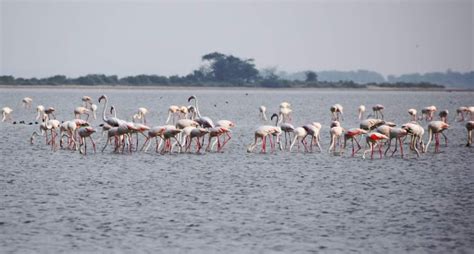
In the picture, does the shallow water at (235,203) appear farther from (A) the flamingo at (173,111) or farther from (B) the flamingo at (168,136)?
(A) the flamingo at (173,111)

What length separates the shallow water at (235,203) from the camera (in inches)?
420

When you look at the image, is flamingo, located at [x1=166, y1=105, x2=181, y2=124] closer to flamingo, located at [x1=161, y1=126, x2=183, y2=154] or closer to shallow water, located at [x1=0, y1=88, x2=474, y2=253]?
flamingo, located at [x1=161, y1=126, x2=183, y2=154]

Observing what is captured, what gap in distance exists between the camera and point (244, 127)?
1246 inches

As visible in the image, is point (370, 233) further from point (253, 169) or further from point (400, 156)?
point (400, 156)

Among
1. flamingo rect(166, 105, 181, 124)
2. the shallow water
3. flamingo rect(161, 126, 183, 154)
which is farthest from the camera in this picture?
flamingo rect(166, 105, 181, 124)

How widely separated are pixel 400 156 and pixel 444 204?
6.79 m

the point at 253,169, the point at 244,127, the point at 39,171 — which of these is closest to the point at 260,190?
the point at 253,169

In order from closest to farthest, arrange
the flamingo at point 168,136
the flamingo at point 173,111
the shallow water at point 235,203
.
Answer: the shallow water at point 235,203
the flamingo at point 168,136
the flamingo at point 173,111

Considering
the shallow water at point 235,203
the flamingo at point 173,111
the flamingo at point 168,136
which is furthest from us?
the flamingo at point 173,111

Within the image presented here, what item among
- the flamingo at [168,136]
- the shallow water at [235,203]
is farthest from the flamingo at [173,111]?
the shallow water at [235,203]

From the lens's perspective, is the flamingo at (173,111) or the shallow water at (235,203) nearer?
the shallow water at (235,203)

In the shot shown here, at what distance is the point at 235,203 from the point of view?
→ 13422mm

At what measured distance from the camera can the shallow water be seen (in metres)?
10.7

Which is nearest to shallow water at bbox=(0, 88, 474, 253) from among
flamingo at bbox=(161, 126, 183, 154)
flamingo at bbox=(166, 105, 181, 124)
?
flamingo at bbox=(161, 126, 183, 154)
